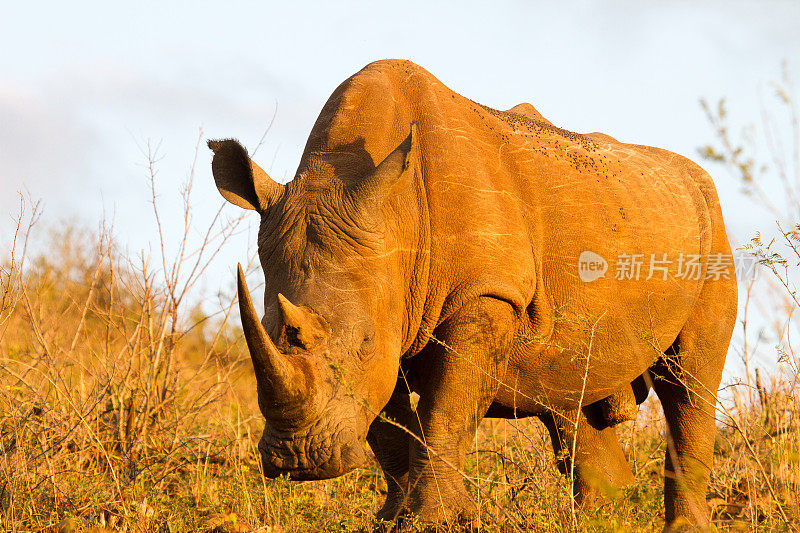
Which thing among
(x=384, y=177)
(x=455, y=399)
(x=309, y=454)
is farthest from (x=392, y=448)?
(x=384, y=177)

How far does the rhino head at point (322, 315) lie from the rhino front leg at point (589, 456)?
234 centimetres

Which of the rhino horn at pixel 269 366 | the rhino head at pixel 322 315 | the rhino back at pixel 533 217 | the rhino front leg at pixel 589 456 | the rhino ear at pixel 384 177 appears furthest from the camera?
the rhino front leg at pixel 589 456

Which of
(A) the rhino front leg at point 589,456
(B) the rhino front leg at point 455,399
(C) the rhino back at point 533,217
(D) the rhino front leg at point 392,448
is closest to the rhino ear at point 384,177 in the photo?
(C) the rhino back at point 533,217

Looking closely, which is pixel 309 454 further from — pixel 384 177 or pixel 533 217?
pixel 533 217

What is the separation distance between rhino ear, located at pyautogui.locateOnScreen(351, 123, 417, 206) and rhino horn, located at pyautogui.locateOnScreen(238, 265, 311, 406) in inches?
35.5

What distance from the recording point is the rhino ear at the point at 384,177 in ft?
13.7

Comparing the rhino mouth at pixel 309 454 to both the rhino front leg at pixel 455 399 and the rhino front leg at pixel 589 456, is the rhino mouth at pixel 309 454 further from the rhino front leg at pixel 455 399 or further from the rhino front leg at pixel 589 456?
the rhino front leg at pixel 589 456

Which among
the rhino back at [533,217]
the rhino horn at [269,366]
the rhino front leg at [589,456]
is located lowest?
the rhino front leg at [589,456]

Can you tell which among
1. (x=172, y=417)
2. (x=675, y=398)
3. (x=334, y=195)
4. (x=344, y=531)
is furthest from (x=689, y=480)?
(x=172, y=417)

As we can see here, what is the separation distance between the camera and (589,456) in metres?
6.30

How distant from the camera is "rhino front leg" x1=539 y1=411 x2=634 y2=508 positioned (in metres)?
6.12

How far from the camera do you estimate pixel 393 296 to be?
4277mm

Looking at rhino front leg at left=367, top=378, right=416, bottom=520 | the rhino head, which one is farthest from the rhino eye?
rhino front leg at left=367, top=378, right=416, bottom=520

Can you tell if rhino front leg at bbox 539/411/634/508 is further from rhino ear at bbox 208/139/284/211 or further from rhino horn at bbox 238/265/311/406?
rhino horn at bbox 238/265/311/406
